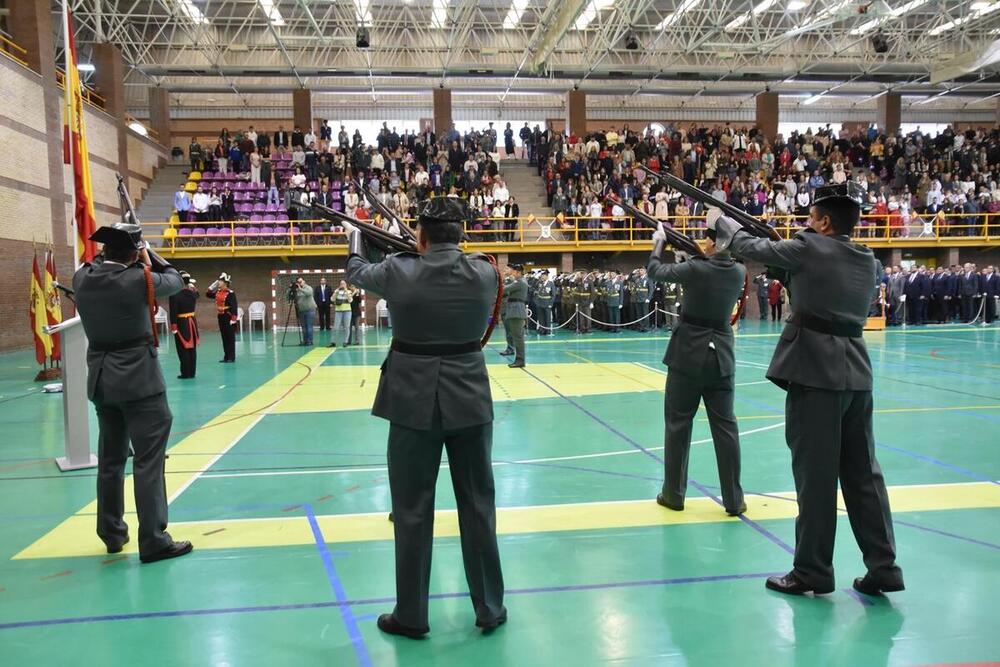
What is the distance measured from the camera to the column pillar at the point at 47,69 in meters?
19.4

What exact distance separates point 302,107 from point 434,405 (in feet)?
108

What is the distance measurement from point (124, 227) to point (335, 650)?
2.70 meters

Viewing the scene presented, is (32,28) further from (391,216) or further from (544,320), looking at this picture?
(391,216)

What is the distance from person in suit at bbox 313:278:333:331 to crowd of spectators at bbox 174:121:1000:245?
2.66 metres

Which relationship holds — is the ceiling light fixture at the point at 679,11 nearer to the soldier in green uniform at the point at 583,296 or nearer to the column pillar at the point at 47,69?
the soldier in green uniform at the point at 583,296

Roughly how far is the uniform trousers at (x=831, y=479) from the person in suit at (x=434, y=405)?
5.11 ft

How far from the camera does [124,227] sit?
14.0 feet

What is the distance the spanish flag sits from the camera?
12.6m

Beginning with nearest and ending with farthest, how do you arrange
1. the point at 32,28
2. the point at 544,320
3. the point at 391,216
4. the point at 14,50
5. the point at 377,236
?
the point at 377,236
the point at 391,216
the point at 32,28
the point at 14,50
the point at 544,320

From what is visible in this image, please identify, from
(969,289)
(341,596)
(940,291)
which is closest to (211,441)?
(341,596)

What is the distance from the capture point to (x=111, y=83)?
25672 mm

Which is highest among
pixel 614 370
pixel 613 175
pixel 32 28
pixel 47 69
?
pixel 32 28

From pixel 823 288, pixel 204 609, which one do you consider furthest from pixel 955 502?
pixel 204 609

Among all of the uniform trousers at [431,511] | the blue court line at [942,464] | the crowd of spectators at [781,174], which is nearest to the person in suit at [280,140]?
the crowd of spectators at [781,174]
